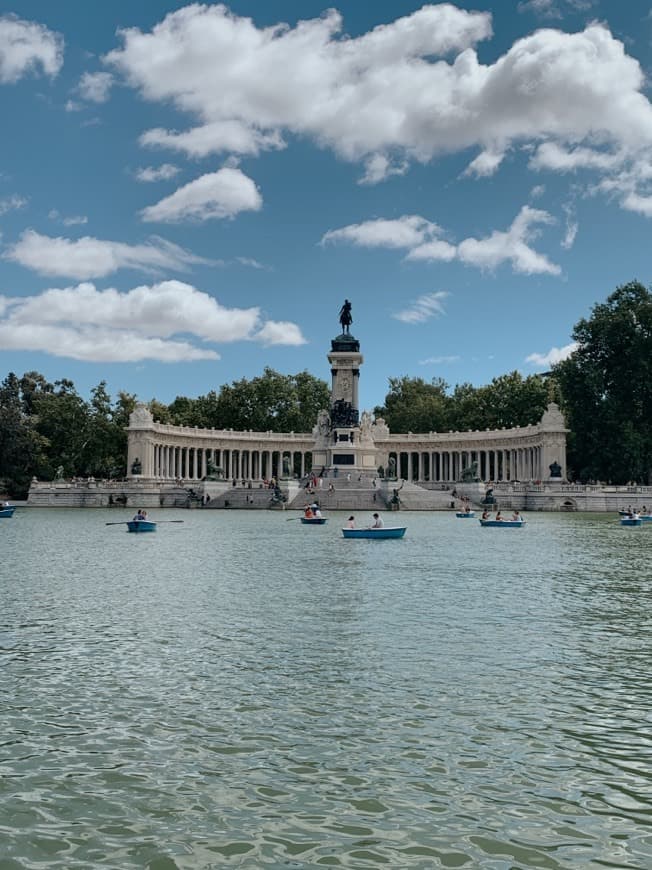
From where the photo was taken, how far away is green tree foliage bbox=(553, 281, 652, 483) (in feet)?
267

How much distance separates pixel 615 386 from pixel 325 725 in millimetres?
80305

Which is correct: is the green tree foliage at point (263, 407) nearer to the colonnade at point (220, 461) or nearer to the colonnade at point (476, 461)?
the colonnade at point (220, 461)

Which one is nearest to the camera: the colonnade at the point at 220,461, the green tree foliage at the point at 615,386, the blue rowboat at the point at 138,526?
the blue rowboat at the point at 138,526

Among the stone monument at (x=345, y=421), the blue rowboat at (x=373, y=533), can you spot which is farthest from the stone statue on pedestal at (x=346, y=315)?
the blue rowboat at (x=373, y=533)

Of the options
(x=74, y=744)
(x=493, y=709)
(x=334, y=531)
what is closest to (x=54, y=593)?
(x=74, y=744)

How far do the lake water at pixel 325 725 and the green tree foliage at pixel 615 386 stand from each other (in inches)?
2461

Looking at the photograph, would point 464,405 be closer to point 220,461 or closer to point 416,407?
point 416,407

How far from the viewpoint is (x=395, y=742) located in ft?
33.9

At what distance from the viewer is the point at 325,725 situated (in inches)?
432

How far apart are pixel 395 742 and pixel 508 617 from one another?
8.73m

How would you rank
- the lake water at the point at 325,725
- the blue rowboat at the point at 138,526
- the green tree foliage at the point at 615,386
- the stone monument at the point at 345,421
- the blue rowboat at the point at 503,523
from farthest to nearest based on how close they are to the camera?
the stone monument at the point at 345,421 → the green tree foliage at the point at 615,386 → the blue rowboat at the point at 503,523 → the blue rowboat at the point at 138,526 → the lake water at the point at 325,725

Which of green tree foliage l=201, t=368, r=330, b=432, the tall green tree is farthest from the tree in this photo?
green tree foliage l=201, t=368, r=330, b=432

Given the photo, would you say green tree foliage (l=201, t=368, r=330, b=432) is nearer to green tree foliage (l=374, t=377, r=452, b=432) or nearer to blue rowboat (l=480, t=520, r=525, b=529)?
green tree foliage (l=374, t=377, r=452, b=432)

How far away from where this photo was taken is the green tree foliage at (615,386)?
81500 mm
